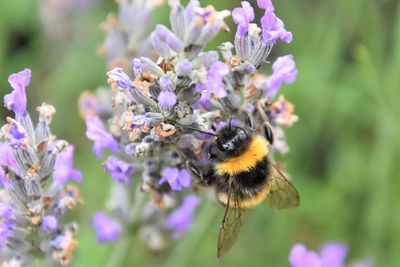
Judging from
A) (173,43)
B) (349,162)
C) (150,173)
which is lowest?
(150,173)

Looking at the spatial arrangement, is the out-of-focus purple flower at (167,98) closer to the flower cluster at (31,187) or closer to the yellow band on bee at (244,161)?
the flower cluster at (31,187)

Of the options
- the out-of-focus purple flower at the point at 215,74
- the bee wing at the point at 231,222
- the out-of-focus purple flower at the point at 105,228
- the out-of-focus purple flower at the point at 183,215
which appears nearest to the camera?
the out-of-focus purple flower at the point at 215,74

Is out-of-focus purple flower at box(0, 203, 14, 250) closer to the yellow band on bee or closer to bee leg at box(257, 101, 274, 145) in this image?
the yellow band on bee

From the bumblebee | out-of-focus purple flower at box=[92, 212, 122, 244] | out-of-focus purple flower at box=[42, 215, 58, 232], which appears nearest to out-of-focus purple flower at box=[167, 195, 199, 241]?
out-of-focus purple flower at box=[92, 212, 122, 244]

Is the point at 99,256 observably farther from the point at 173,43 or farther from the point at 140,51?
the point at 173,43

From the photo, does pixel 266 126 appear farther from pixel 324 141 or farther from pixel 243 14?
pixel 324 141

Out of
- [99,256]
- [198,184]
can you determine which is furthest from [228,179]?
[99,256]

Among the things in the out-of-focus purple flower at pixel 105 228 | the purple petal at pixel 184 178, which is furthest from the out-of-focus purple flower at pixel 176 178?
the out-of-focus purple flower at pixel 105 228
